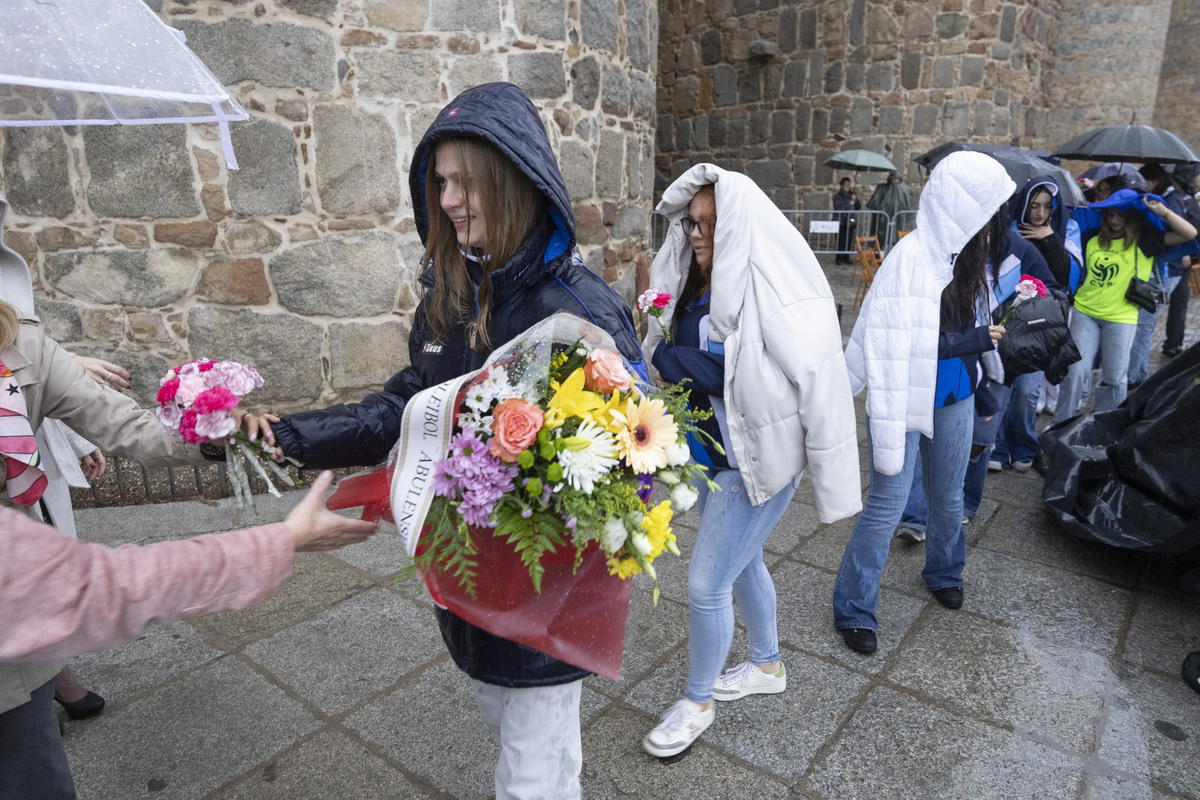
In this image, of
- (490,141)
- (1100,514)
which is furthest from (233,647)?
(1100,514)

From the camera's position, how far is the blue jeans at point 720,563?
2535 millimetres

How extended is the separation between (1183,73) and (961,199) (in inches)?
923

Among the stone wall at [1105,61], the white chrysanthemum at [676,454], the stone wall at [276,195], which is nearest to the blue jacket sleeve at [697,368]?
the white chrysanthemum at [676,454]

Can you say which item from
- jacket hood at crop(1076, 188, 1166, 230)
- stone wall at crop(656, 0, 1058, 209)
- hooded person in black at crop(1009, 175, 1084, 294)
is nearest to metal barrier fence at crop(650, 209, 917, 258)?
stone wall at crop(656, 0, 1058, 209)

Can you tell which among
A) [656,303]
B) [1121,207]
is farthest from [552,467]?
[1121,207]

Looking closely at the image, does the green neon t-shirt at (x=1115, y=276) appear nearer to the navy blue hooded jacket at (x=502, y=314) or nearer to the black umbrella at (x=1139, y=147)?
the black umbrella at (x=1139, y=147)

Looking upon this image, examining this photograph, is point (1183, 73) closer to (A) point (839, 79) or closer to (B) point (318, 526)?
(A) point (839, 79)

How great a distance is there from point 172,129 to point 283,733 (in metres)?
3.74

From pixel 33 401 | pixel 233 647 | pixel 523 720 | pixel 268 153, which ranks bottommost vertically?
pixel 233 647

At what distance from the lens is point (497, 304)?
192 cm

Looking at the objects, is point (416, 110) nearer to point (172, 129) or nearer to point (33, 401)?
point (172, 129)

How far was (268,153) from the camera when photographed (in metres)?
4.82

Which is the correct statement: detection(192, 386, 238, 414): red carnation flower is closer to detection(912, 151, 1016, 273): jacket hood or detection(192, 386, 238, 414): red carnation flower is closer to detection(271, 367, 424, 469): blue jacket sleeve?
detection(271, 367, 424, 469): blue jacket sleeve

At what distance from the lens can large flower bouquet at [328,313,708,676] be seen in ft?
4.60
